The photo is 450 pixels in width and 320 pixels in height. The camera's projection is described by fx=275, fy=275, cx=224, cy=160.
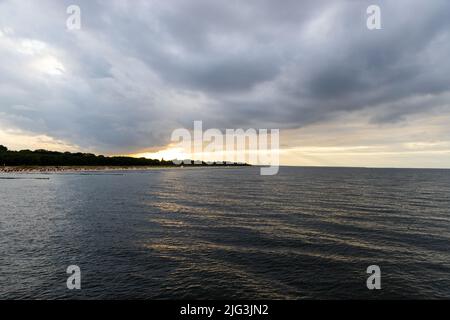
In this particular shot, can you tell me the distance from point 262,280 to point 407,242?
22847 millimetres

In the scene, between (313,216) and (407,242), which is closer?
(407,242)

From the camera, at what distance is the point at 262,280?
22859mm

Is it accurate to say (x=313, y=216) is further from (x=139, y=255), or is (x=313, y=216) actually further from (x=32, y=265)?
(x=32, y=265)

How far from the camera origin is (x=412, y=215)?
52.0m

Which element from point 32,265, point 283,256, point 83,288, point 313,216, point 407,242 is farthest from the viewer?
point 313,216

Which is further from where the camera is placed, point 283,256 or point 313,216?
point 313,216
